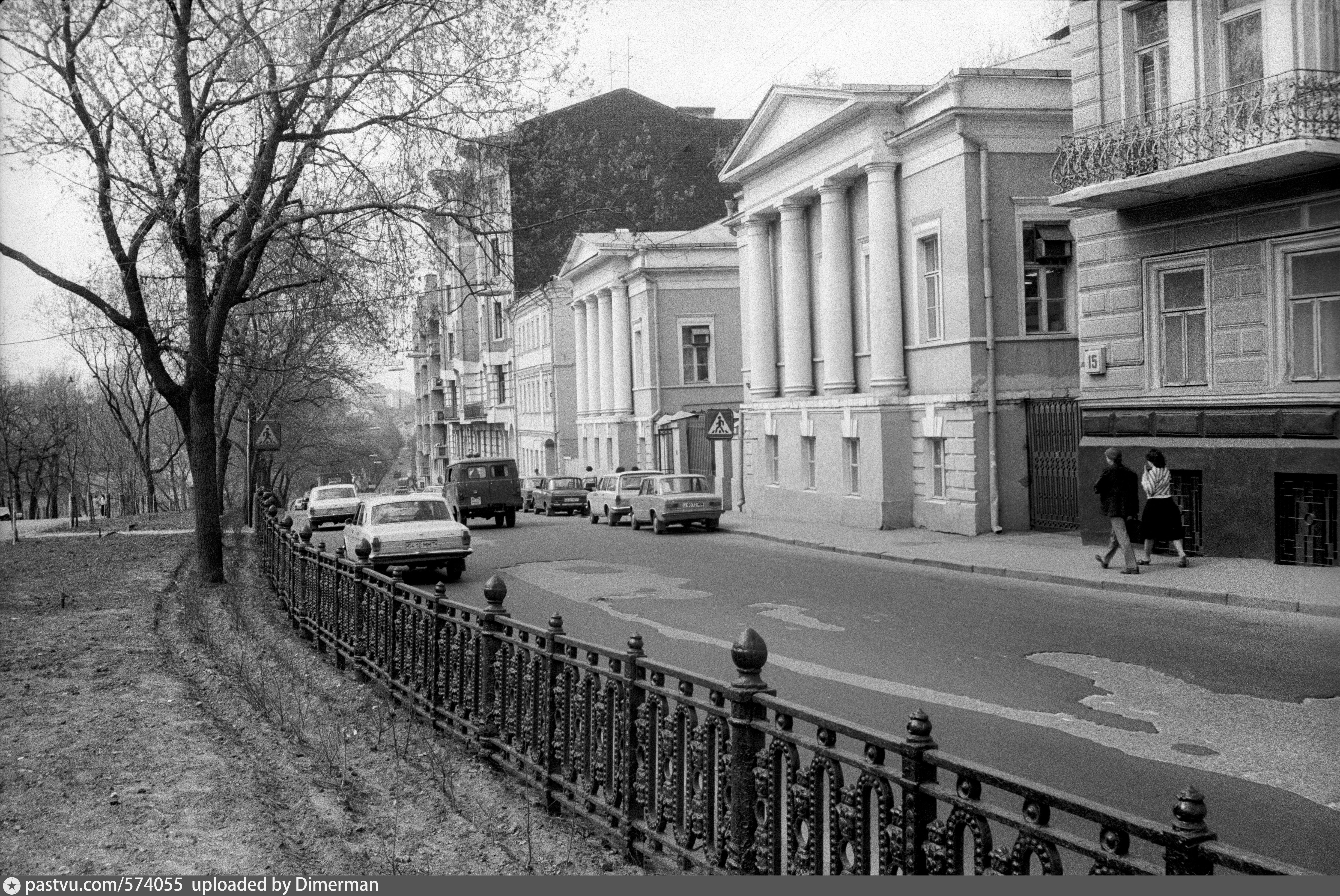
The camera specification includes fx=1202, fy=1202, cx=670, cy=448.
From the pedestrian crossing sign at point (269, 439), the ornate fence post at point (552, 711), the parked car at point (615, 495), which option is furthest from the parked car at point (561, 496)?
the ornate fence post at point (552, 711)

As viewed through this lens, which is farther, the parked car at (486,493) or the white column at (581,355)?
the white column at (581,355)

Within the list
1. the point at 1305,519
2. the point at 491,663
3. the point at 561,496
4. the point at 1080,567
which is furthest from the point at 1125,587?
the point at 561,496

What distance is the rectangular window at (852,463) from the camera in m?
28.4

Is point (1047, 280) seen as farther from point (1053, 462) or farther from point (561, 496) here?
point (561, 496)

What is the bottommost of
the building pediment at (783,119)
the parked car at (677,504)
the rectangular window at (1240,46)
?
the parked car at (677,504)

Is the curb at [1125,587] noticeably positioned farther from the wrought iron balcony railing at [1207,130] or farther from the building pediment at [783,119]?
the building pediment at [783,119]

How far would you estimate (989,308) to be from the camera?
24281 millimetres

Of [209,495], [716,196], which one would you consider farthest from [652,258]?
[209,495]

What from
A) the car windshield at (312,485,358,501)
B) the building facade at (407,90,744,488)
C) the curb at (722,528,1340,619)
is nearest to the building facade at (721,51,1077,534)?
the curb at (722,528,1340,619)

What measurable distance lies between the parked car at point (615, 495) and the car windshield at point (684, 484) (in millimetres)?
1807

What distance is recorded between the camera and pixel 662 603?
1584 cm

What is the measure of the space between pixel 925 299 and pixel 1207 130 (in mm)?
10422

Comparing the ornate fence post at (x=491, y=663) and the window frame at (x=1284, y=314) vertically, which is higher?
the window frame at (x=1284, y=314)

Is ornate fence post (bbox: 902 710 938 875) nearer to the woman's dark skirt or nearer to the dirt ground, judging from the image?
the dirt ground
